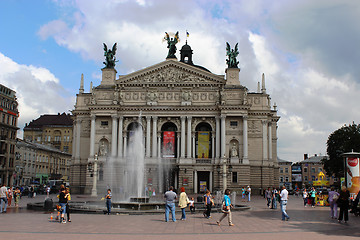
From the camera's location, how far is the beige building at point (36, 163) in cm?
9269

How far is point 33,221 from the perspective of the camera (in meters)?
21.8

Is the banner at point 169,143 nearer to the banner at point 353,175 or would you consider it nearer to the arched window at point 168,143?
the arched window at point 168,143

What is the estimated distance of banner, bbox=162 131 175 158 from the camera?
2758 inches

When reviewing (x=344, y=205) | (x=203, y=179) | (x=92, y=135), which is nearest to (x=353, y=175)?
(x=344, y=205)

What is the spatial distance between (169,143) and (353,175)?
42.4 metres

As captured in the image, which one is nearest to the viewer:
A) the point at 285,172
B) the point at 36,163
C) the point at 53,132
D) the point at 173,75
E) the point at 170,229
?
the point at 170,229

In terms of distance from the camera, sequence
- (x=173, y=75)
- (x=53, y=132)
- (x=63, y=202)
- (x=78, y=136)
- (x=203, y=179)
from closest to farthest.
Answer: (x=63, y=202) → (x=203, y=179) → (x=173, y=75) → (x=78, y=136) → (x=53, y=132)

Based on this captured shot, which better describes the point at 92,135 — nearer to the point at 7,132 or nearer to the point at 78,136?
the point at 78,136

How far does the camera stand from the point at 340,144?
83.2 metres

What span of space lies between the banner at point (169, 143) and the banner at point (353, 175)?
4152cm

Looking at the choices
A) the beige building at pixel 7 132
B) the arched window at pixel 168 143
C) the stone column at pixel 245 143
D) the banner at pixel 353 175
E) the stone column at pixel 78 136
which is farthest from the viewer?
the beige building at pixel 7 132

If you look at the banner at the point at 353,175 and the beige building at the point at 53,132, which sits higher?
the beige building at the point at 53,132

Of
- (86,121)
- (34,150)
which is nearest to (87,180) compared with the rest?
(86,121)

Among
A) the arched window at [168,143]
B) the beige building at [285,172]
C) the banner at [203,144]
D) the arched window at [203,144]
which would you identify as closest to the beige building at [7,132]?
the arched window at [168,143]
